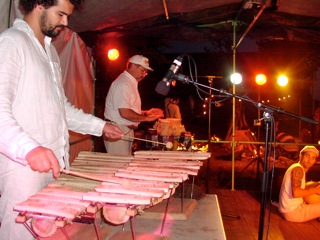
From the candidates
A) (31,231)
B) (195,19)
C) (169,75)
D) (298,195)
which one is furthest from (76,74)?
(31,231)

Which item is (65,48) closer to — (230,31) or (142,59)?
(142,59)

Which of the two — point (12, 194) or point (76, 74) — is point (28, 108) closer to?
point (12, 194)

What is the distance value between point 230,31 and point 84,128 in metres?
5.05

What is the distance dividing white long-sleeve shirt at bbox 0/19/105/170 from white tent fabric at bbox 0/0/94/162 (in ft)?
9.90

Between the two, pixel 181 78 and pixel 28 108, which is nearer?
pixel 28 108

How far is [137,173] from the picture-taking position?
8.05 feet

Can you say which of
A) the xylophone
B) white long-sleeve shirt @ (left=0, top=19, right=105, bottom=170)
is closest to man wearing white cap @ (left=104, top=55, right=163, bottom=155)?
the xylophone

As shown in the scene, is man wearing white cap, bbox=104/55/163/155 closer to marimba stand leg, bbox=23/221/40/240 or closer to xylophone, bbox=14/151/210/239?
xylophone, bbox=14/151/210/239

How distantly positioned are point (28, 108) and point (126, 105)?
131 inches

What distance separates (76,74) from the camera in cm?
617

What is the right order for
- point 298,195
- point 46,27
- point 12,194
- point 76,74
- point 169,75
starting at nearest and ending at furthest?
point 12,194 < point 46,27 < point 169,75 < point 298,195 < point 76,74

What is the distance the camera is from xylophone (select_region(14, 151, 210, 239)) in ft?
6.20

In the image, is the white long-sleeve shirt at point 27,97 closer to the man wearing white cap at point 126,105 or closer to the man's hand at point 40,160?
the man's hand at point 40,160

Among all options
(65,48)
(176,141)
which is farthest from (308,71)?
(65,48)
